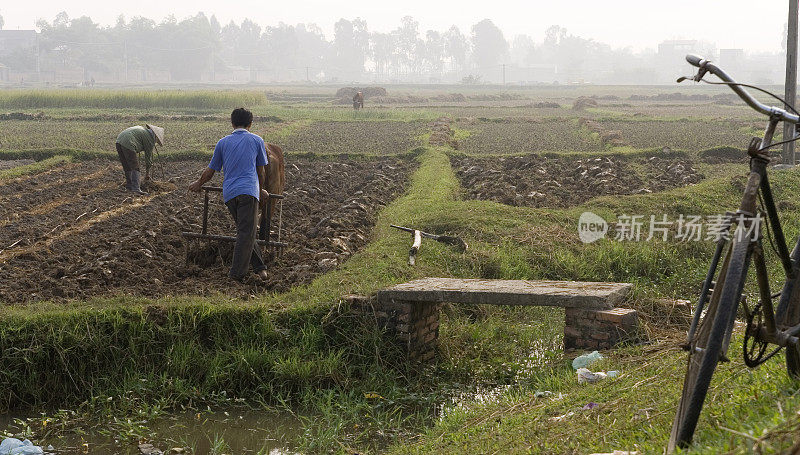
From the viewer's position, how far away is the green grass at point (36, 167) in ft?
51.7

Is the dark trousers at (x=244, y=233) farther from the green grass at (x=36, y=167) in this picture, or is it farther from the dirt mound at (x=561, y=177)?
the green grass at (x=36, y=167)

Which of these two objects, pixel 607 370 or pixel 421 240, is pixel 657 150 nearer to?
pixel 421 240

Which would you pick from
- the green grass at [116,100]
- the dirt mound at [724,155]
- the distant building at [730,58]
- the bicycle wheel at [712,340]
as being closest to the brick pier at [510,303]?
the bicycle wheel at [712,340]

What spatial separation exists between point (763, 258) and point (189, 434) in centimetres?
364

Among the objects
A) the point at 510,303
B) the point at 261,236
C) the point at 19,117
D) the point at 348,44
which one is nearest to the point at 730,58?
the point at 348,44

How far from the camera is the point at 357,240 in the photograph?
31.3 feet

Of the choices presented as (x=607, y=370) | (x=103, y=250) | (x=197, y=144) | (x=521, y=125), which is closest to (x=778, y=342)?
(x=607, y=370)

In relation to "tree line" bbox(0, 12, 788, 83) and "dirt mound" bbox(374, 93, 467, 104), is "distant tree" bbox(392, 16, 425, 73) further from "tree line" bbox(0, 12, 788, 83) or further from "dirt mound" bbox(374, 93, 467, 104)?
"dirt mound" bbox(374, 93, 467, 104)

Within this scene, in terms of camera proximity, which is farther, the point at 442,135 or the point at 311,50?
the point at 311,50

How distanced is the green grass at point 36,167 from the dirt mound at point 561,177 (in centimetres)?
853

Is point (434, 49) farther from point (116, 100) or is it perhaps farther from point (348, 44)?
point (116, 100)

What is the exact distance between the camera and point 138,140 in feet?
43.9

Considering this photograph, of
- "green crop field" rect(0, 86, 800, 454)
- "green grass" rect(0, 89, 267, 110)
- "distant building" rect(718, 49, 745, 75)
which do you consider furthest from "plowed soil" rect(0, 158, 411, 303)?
"distant building" rect(718, 49, 745, 75)

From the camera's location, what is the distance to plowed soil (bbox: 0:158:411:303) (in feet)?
24.6
